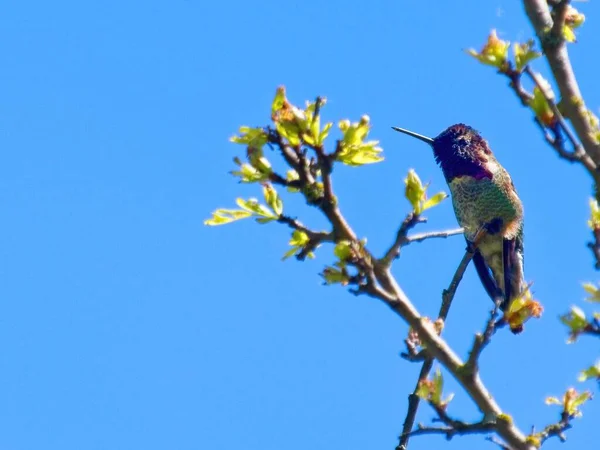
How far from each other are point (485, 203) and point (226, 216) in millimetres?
4699

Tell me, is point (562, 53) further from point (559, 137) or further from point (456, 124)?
point (456, 124)

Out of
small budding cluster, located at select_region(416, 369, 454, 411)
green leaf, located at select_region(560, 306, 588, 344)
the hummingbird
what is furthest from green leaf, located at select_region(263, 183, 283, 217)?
the hummingbird

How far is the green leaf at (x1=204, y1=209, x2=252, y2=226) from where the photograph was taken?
370 centimetres

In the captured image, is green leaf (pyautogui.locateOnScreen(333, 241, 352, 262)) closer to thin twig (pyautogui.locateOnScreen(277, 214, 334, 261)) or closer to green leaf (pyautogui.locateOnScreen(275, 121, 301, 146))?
thin twig (pyautogui.locateOnScreen(277, 214, 334, 261))

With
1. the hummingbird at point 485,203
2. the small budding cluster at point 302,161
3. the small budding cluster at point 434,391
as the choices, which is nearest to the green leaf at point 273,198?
the small budding cluster at point 302,161

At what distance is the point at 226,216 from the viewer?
375 centimetres

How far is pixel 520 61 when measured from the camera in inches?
125

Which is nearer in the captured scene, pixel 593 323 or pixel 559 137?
pixel 559 137

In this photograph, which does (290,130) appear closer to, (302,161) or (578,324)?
(302,161)

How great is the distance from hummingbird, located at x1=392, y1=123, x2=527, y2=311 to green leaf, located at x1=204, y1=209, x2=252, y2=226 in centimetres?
369

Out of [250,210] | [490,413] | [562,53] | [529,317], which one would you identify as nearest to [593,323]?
[529,317]

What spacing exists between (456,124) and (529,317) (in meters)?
5.32

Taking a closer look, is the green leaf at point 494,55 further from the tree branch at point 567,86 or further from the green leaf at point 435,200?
the green leaf at point 435,200

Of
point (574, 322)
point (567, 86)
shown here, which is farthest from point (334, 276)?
point (567, 86)
